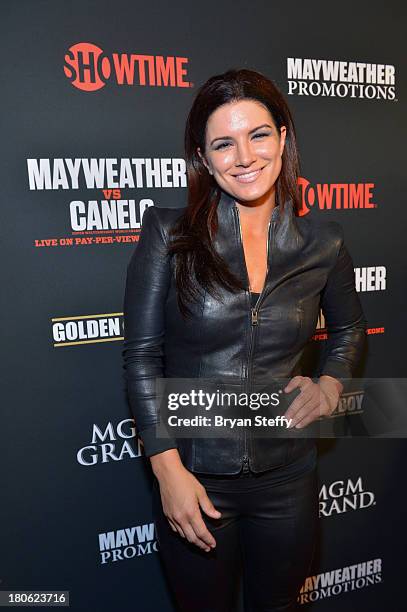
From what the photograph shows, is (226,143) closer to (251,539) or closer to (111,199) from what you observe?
(111,199)

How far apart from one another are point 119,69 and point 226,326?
94 centimetres

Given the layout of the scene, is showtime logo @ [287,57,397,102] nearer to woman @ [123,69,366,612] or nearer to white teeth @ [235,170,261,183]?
woman @ [123,69,366,612]

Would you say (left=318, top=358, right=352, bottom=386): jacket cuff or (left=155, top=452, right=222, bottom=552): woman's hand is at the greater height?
(left=318, top=358, right=352, bottom=386): jacket cuff

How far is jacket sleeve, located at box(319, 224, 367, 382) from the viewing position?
1361 mm

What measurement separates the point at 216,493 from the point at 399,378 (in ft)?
4.01

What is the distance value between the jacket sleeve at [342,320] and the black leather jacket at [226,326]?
2.6 inches

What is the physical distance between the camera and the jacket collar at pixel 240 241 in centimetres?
121

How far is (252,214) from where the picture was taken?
126cm

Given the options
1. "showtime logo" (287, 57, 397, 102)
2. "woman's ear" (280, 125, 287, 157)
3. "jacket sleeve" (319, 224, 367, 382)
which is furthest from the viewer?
"showtime logo" (287, 57, 397, 102)

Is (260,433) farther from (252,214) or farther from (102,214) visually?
(102,214)

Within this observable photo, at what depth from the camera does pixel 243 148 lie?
3.72 ft

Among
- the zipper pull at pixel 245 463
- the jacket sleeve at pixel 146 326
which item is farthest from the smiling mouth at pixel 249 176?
the zipper pull at pixel 245 463

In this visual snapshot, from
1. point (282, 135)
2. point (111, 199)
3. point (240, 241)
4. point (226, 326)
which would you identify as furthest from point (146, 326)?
point (111, 199)

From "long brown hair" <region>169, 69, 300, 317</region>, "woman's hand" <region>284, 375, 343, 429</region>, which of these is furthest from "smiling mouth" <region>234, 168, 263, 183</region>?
"woman's hand" <region>284, 375, 343, 429</region>
